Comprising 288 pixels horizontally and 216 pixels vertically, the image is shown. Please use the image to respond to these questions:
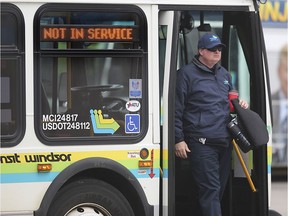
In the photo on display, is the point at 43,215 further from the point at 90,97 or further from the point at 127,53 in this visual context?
the point at 127,53

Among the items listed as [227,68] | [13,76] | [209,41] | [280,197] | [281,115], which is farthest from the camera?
[281,115]

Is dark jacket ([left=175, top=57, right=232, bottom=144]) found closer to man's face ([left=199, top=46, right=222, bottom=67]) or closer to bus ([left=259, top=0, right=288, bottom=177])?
man's face ([left=199, top=46, right=222, bottom=67])

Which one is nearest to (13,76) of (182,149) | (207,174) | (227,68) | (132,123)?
(132,123)

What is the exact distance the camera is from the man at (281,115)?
13.3 metres

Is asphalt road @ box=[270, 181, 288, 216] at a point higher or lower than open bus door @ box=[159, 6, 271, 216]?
lower

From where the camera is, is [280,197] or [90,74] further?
[280,197]

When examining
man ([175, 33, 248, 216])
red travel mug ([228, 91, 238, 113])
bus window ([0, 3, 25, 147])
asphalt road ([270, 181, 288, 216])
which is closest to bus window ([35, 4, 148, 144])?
bus window ([0, 3, 25, 147])

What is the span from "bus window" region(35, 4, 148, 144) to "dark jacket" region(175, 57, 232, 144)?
39 cm

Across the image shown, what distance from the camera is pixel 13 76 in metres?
6.50

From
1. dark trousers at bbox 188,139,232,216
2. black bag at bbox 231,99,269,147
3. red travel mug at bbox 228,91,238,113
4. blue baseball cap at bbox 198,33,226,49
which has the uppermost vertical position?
blue baseball cap at bbox 198,33,226,49

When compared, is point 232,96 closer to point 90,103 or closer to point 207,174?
point 207,174

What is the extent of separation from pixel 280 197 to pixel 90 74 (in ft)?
19.5

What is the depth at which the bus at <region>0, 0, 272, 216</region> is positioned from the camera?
6500mm

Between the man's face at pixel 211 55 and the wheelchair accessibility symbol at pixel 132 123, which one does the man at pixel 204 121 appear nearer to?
the man's face at pixel 211 55
